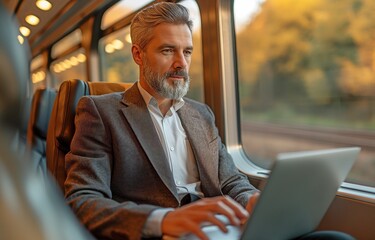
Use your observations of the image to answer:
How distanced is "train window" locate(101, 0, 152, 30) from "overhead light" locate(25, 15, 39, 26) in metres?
0.77

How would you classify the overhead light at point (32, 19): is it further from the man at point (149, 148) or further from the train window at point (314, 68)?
the man at point (149, 148)

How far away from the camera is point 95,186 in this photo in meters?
1.16

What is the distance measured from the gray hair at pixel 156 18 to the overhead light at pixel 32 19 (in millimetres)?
3162

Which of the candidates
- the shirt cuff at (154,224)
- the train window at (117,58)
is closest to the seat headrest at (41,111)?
the train window at (117,58)

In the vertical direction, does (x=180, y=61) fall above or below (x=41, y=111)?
above

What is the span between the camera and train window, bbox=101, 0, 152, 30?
3092 mm

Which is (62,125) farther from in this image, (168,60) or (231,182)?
(231,182)

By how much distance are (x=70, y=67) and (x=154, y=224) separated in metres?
4.92

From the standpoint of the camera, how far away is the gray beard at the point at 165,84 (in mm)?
1437

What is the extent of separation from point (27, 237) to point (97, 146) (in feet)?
2.96

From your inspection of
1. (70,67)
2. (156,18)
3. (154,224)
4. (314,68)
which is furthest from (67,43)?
(154,224)

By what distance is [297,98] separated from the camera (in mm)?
3607

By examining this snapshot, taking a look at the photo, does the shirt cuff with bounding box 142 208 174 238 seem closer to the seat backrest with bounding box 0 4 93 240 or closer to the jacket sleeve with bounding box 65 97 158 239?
Answer: the jacket sleeve with bounding box 65 97 158 239

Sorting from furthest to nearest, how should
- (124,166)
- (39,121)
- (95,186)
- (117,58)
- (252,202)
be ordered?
1. (117,58)
2. (39,121)
3. (124,166)
4. (95,186)
5. (252,202)
